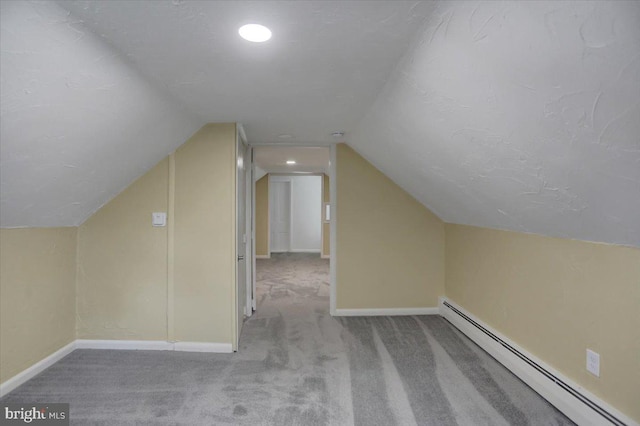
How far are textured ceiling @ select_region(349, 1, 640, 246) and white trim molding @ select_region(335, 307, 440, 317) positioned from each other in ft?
6.06

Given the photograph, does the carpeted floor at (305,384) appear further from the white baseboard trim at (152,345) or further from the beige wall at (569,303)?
the beige wall at (569,303)

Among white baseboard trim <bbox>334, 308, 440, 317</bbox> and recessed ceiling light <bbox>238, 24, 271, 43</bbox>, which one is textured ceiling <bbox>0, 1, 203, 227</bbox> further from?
white baseboard trim <bbox>334, 308, 440, 317</bbox>

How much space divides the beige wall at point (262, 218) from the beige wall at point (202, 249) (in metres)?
5.10

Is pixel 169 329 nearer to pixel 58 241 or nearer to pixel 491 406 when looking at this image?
pixel 58 241

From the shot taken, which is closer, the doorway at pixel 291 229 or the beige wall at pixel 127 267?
the beige wall at pixel 127 267

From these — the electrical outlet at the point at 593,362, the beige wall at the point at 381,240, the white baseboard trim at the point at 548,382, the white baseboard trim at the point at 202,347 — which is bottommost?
the white baseboard trim at the point at 202,347

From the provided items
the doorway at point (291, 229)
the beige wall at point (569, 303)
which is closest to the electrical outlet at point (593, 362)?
the beige wall at point (569, 303)

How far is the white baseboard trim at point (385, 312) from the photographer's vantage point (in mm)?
3695

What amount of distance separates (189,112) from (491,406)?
2939 millimetres

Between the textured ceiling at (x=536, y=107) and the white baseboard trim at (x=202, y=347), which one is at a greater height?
the textured ceiling at (x=536, y=107)

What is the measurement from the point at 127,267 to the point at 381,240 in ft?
8.67

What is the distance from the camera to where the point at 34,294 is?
7.62 feet

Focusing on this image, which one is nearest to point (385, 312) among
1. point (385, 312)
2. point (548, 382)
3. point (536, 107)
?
point (385, 312)

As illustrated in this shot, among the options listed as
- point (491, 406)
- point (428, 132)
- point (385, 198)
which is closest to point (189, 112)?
point (428, 132)
